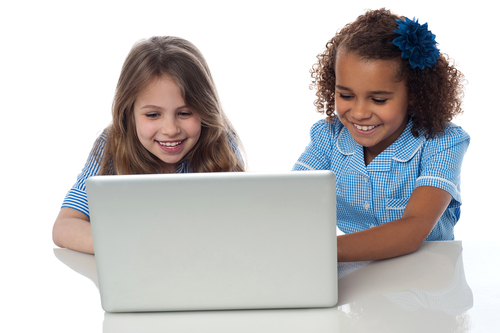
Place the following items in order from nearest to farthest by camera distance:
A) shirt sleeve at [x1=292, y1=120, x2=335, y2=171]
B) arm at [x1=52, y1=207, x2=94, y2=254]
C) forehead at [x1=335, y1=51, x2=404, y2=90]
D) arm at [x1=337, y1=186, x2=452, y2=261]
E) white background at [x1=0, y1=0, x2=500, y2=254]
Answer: arm at [x1=337, y1=186, x2=452, y2=261] → arm at [x1=52, y1=207, x2=94, y2=254] → forehead at [x1=335, y1=51, x2=404, y2=90] → shirt sleeve at [x1=292, y1=120, x2=335, y2=171] → white background at [x1=0, y1=0, x2=500, y2=254]

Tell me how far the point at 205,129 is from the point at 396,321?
899 millimetres

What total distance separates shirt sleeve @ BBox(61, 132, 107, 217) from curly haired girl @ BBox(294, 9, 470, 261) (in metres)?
0.63

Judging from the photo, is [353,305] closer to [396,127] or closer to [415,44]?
[396,127]

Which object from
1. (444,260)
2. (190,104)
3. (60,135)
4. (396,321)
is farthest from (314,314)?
(60,135)

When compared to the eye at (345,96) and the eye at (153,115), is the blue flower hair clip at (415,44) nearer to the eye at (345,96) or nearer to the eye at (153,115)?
the eye at (345,96)

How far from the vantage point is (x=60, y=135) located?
2.99 metres

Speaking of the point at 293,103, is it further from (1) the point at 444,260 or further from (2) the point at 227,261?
(2) the point at 227,261

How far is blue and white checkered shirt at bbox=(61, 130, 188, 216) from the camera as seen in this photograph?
1.31 metres

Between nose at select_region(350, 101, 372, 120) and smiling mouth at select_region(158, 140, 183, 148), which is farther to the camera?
smiling mouth at select_region(158, 140, 183, 148)

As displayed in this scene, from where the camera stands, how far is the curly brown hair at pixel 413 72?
122 cm

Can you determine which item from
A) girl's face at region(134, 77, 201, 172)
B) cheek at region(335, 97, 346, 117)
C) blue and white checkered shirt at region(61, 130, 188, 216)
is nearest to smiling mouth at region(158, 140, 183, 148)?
girl's face at region(134, 77, 201, 172)

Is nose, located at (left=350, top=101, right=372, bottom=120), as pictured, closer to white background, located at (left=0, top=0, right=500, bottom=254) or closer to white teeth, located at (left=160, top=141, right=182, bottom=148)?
white teeth, located at (left=160, top=141, right=182, bottom=148)

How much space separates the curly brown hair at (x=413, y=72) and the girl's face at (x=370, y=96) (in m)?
0.02

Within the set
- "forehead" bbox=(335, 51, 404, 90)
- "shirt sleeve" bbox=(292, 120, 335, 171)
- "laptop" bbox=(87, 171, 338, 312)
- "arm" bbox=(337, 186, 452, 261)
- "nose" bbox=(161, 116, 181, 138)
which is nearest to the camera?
"laptop" bbox=(87, 171, 338, 312)
